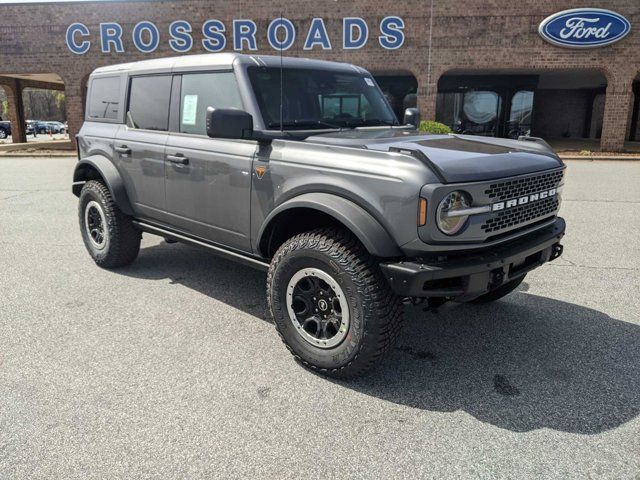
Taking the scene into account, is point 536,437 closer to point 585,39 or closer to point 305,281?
point 305,281

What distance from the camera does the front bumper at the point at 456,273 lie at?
2.79 m

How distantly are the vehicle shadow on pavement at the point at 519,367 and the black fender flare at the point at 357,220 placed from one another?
886 mm

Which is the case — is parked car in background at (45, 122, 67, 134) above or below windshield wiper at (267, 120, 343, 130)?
below

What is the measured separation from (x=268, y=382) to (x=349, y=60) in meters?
17.3

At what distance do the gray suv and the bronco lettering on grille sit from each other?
13 millimetres

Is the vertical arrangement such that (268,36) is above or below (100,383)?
above

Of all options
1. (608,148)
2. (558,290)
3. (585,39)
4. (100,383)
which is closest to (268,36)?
(585,39)

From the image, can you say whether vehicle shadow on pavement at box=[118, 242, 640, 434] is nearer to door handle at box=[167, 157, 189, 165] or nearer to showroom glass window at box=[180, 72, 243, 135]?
door handle at box=[167, 157, 189, 165]

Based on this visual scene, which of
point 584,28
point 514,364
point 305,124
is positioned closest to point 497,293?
point 514,364

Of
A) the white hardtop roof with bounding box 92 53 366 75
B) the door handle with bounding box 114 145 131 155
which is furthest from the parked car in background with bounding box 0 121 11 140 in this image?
the white hardtop roof with bounding box 92 53 366 75

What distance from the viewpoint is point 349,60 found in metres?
18.8

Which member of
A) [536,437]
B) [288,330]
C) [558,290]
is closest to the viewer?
[536,437]

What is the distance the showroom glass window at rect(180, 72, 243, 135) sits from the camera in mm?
3947

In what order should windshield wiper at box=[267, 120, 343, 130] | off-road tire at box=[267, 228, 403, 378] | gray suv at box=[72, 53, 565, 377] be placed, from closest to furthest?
gray suv at box=[72, 53, 565, 377], off-road tire at box=[267, 228, 403, 378], windshield wiper at box=[267, 120, 343, 130]
